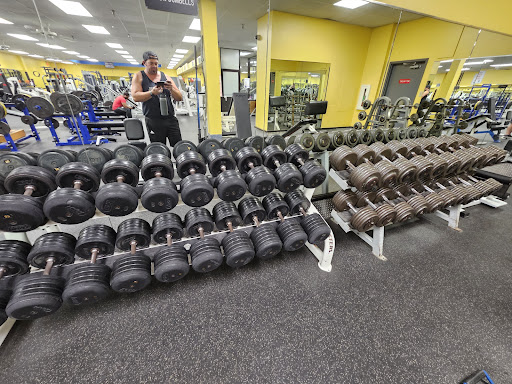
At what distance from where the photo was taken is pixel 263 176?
1484mm

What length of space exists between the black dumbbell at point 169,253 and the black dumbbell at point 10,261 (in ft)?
2.20

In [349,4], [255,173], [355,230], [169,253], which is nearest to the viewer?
[169,253]

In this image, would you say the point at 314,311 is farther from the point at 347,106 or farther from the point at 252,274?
the point at 347,106

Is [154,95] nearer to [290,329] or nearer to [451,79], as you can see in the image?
[290,329]

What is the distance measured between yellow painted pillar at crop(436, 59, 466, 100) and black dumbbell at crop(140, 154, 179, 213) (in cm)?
615

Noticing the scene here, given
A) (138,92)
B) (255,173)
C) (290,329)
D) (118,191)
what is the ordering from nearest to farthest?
(118,191), (290,329), (255,173), (138,92)

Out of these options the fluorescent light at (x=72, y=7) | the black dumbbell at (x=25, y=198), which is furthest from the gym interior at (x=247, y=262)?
the fluorescent light at (x=72, y=7)

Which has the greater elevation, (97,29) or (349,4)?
(349,4)

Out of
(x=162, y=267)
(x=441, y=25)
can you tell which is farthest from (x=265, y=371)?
(x=441, y=25)

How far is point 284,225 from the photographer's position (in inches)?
66.1

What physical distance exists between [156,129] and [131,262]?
1519 mm

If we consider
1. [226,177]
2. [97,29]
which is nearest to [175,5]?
[226,177]

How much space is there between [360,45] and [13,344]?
293 inches

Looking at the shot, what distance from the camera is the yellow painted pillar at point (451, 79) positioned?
14.4ft
